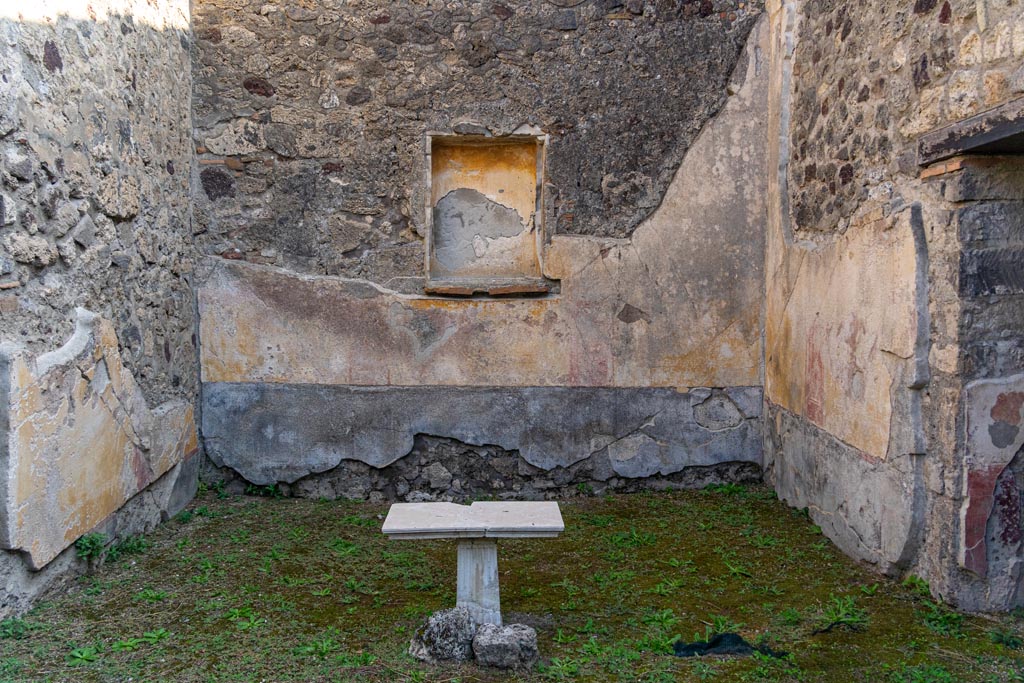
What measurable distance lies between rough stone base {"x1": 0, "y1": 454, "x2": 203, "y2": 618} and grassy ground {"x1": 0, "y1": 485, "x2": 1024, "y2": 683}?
76 millimetres

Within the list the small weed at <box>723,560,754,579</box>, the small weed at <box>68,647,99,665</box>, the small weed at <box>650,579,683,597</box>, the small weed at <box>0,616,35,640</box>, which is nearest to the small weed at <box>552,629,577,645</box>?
the small weed at <box>650,579,683,597</box>

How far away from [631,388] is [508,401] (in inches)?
31.0

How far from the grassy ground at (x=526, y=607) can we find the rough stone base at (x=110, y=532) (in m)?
0.08


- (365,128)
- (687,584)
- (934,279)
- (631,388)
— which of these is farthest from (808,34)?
(687,584)

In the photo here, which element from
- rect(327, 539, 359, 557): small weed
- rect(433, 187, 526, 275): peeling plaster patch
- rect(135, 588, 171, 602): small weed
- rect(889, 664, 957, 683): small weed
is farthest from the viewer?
rect(433, 187, 526, 275): peeling plaster patch

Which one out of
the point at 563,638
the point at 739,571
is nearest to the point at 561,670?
the point at 563,638

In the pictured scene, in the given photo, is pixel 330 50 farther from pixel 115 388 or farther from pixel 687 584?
pixel 687 584

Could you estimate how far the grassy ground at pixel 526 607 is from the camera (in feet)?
9.16

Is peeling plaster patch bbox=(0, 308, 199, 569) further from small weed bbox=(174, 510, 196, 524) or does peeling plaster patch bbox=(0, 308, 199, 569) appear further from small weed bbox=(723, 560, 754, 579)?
small weed bbox=(723, 560, 754, 579)

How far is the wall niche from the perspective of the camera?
16.6ft

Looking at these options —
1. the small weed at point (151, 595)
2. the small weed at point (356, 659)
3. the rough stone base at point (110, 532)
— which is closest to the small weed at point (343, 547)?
the small weed at point (151, 595)

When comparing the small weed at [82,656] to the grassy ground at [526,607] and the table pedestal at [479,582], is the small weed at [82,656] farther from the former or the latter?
the table pedestal at [479,582]

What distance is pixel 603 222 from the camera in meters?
4.95

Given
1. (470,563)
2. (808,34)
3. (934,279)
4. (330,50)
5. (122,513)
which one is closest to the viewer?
(470,563)
